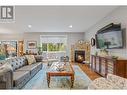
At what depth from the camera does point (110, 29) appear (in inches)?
219

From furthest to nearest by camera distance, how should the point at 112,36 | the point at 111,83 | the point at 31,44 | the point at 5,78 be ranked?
the point at 31,44, the point at 112,36, the point at 5,78, the point at 111,83

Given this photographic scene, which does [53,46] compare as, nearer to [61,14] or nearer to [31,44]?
[31,44]

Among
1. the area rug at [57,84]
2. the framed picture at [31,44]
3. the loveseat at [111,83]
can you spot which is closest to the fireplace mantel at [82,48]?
the framed picture at [31,44]

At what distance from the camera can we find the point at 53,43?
1262cm

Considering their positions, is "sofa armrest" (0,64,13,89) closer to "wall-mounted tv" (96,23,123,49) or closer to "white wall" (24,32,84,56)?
"wall-mounted tv" (96,23,123,49)

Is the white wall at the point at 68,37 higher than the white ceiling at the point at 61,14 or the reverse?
the reverse

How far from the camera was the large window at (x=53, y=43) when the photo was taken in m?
12.6

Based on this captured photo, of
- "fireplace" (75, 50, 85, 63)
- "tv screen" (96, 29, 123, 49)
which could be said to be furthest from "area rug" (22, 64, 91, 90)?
"fireplace" (75, 50, 85, 63)

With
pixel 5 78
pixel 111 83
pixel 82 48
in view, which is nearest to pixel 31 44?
pixel 82 48

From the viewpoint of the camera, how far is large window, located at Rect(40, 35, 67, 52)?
12.6 meters

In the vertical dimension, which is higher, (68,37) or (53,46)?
(68,37)

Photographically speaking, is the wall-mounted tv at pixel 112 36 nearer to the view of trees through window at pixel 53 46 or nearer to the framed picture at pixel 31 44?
the view of trees through window at pixel 53 46

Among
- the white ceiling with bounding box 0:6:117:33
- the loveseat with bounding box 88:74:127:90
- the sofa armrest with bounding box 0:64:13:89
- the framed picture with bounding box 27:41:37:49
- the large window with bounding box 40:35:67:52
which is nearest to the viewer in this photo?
the loveseat with bounding box 88:74:127:90

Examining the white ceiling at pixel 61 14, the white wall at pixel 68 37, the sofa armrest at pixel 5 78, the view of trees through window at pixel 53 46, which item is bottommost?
the sofa armrest at pixel 5 78
